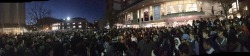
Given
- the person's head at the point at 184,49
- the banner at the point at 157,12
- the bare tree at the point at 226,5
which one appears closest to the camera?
the person's head at the point at 184,49

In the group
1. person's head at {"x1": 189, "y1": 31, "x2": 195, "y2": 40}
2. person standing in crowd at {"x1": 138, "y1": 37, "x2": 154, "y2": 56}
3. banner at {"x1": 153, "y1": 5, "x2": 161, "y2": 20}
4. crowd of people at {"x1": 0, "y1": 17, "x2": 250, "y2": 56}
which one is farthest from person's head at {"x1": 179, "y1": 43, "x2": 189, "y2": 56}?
banner at {"x1": 153, "y1": 5, "x2": 161, "y2": 20}

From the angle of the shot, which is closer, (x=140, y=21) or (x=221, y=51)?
(x=221, y=51)

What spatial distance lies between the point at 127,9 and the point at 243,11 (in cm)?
118

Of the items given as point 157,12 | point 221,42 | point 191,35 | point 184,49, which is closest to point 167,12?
point 157,12

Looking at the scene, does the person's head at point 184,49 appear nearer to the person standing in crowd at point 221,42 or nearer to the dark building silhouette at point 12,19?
the person standing in crowd at point 221,42

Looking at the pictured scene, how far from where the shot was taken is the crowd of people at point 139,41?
10.8 ft

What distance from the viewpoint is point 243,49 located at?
10.6 ft

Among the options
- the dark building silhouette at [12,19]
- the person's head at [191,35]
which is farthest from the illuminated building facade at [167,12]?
the dark building silhouette at [12,19]

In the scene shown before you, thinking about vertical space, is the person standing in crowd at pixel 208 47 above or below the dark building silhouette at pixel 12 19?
below

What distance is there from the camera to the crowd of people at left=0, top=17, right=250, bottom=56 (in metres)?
3.29

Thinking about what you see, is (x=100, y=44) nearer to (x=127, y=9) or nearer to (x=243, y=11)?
(x=127, y=9)

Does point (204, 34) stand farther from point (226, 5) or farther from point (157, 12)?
point (157, 12)

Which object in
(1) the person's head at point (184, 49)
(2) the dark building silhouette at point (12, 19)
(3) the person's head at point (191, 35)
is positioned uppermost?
(2) the dark building silhouette at point (12, 19)

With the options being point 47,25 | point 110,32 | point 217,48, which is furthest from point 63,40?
point 217,48
